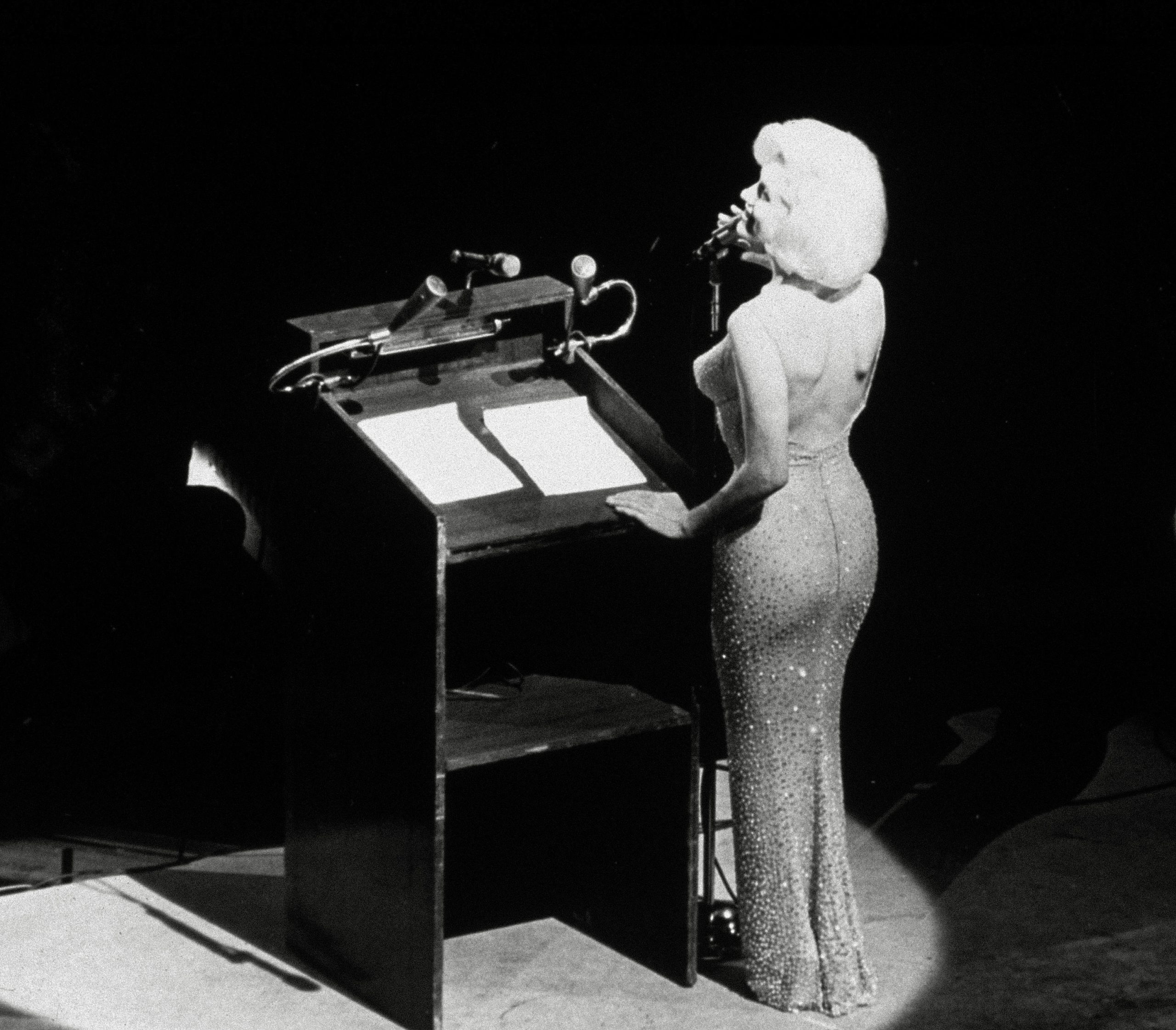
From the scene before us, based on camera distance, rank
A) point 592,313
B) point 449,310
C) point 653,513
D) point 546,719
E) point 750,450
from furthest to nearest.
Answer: point 592,313 → point 546,719 → point 449,310 → point 653,513 → point 750,450

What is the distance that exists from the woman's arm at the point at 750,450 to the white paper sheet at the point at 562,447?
112 millimetres

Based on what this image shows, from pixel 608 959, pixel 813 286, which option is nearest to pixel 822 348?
pixel 813 286

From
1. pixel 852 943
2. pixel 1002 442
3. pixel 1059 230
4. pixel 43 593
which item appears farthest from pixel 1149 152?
pixel 43 593

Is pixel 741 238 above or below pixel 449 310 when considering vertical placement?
above

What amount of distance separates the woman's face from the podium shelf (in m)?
1.00

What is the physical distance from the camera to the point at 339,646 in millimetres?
5285

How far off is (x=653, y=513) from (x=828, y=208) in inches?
27.1

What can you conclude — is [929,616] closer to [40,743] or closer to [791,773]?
[791,773]

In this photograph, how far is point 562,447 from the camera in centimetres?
528

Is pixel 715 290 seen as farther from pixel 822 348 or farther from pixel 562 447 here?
pixel 562 447

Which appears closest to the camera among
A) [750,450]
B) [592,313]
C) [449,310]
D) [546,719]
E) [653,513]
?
[750,450]

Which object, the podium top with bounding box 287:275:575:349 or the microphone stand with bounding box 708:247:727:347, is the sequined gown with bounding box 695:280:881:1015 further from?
the podium top with bounding box 287:275:575:349

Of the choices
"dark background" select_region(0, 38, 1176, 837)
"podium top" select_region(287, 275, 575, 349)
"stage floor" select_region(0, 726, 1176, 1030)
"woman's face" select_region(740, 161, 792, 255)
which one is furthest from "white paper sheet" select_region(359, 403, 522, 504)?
"stage floor" select_region(0, 726, 1176, 1030)

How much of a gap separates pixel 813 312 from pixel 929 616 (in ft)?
6.94
